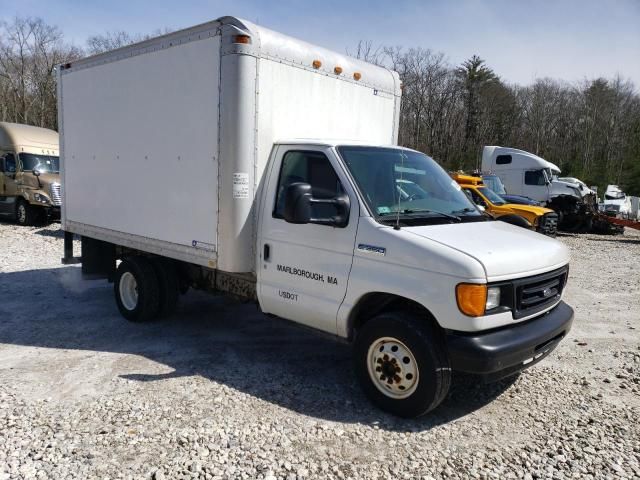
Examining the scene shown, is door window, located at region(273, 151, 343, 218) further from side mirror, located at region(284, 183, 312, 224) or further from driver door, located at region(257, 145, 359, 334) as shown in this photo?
side mirror, located at region(284, 183, 312, 224)

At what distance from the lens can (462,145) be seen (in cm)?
5397

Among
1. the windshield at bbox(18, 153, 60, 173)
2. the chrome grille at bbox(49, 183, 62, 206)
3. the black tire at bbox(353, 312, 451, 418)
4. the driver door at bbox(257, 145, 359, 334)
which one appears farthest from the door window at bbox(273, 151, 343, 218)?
the windshield at bbox(18, 153, 60, 173)

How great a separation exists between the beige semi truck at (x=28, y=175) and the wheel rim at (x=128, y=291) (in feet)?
33.5

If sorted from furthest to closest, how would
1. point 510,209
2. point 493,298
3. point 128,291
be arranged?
point 510,209 < point 128,291 < point 493,298

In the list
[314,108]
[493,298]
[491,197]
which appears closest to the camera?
[493,298]

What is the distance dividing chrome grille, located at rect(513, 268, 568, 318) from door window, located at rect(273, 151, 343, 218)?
5.36 feet

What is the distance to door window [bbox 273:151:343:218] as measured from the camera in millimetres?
4500

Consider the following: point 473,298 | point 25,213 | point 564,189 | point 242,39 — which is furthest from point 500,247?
point 564,189

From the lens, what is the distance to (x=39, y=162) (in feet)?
55.3

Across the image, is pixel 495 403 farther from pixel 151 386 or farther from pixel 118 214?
pixel 118 214

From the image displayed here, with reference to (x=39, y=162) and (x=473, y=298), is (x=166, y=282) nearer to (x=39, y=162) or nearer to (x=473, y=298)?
(x=473, y=298)

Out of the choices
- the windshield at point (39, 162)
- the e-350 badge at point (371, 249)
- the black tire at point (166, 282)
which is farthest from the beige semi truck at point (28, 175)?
the e-350 badge at point (371, 249)

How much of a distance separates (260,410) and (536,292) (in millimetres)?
2492

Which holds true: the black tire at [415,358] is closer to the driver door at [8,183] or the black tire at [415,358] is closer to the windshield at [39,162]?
the windshield at [39,162]
